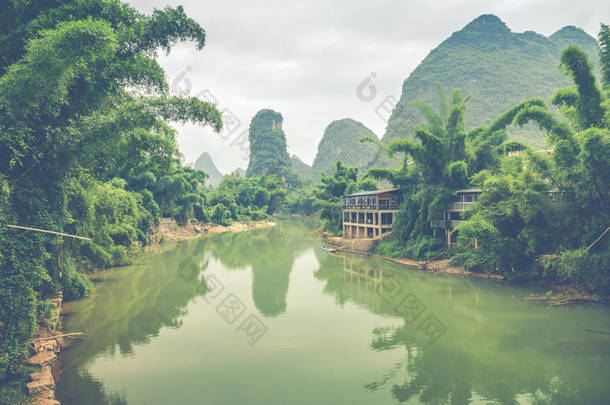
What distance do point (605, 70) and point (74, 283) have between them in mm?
20033

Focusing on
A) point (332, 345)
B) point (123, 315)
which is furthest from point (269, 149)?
point (332, 345)

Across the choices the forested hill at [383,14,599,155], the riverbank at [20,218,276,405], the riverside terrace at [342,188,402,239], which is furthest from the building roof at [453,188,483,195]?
the forested hill at [383,14,599,155]

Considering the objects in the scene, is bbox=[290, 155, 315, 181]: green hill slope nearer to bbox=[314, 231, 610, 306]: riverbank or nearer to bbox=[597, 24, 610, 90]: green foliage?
bbox=[314, 231, 610, 306]: riverbank

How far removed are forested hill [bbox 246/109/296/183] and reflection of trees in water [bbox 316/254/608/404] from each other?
73.6 meters

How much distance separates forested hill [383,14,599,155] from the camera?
255 feet

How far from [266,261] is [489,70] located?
299ft

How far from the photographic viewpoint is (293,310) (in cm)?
1246

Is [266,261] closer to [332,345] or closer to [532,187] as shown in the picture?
[332,345]

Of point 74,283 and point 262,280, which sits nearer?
point 74,283

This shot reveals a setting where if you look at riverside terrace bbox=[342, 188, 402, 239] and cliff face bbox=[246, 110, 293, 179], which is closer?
riverside terrace bbox=[342, 188, 402, 239]

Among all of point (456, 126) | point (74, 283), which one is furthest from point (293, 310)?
point (456, 126)

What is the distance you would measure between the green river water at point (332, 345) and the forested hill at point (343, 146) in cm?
11287

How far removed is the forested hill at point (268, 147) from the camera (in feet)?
284

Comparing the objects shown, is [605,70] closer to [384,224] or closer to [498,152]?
[498,152]
